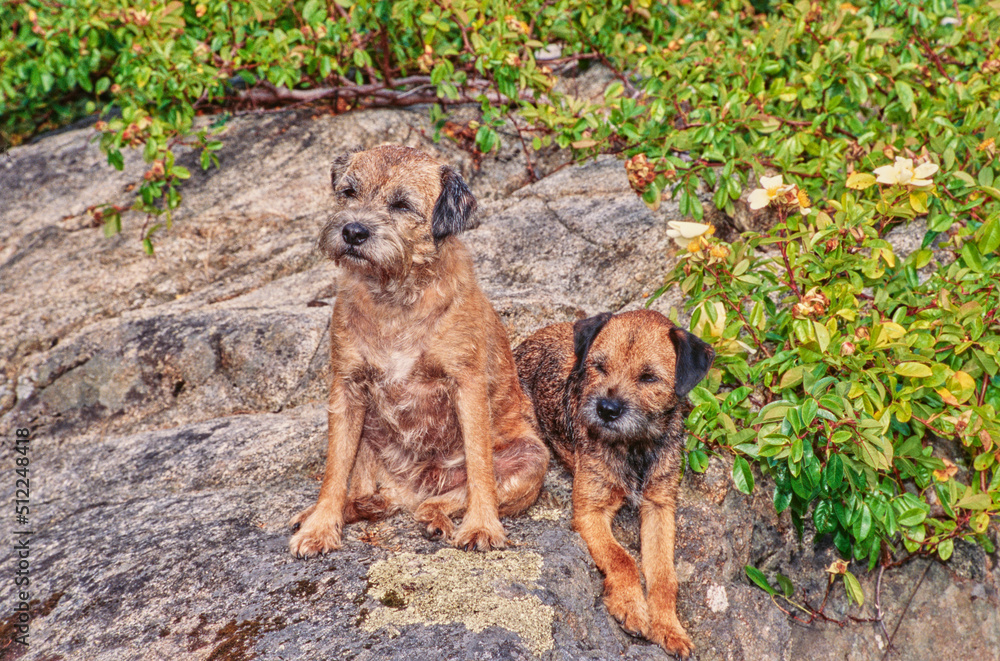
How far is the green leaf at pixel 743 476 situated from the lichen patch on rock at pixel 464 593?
131cm

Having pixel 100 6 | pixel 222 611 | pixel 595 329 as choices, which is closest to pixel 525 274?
pixel 595 329

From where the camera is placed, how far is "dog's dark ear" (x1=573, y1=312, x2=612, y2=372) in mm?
4805

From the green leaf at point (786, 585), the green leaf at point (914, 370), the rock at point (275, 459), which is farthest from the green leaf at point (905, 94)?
the green leaf at point (786, 585)

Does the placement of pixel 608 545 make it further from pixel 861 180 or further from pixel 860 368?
pixel 861 180

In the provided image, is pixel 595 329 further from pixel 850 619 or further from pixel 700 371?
pixel 850 619

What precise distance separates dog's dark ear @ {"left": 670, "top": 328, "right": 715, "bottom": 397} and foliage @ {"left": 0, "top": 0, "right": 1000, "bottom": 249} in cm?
146

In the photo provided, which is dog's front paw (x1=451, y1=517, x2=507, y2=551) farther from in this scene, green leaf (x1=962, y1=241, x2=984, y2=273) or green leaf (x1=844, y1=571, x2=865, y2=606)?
green leaf (x1=962, y1=241, x2=984, y2=273)

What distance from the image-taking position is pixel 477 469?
4.12 meters

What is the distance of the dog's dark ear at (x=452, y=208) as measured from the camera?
14.0 feet

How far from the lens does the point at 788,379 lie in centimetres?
418

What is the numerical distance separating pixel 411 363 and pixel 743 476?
204 cm

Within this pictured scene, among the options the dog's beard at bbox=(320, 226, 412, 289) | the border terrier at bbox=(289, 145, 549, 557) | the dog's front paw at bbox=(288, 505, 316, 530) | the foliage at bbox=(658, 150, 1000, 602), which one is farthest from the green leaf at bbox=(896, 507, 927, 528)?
the dog's front paw at bbox=(288, 505, 316, 530)

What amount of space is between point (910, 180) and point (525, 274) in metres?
3.52

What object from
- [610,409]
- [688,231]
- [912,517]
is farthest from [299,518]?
[912,517]
